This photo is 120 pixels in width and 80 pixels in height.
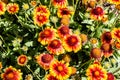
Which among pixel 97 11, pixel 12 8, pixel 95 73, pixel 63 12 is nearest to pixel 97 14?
pixel 97 11

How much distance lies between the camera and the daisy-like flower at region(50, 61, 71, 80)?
→ 333 centimetres

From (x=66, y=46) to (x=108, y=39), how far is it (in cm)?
43

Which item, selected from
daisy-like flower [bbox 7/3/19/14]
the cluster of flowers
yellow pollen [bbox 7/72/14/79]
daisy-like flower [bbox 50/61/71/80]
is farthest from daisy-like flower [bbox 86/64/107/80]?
daisy-like flower [bbox 7/3/19/14]

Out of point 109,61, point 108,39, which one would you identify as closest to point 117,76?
point 109,61

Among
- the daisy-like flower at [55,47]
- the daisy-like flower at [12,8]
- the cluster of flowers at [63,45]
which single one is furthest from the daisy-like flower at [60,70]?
the daisy-like flower at [12,8]

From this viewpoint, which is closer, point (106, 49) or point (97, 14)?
point (106, 49)

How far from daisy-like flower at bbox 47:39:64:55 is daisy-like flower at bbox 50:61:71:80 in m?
0.14

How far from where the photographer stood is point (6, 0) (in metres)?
4.29

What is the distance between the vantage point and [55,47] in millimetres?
3477

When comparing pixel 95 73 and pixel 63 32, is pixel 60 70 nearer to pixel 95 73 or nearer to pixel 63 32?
pixel 95 73

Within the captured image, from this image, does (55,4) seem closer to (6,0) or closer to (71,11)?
(71,11)

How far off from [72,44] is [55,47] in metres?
0.18

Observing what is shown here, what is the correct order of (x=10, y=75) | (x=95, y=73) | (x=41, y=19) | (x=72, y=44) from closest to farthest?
(x=95, y=73) → (x=10, y=75) → (x=72, y=44) → (x=41, y=19)

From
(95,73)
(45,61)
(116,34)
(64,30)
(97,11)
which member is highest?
(97,11)
